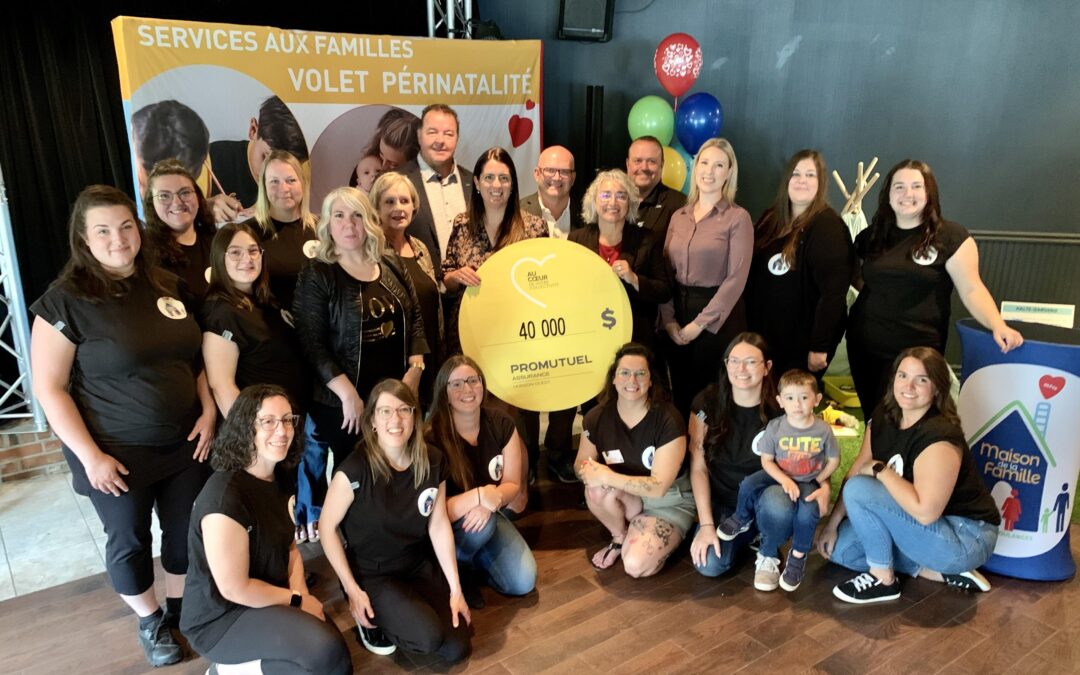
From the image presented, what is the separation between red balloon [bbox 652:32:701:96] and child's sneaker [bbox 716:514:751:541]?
3.26 metres

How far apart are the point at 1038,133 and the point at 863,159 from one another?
1.02 metres

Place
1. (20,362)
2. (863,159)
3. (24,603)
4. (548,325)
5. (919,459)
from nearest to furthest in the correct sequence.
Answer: (919,459) → (24,603) → (548,325) → (20,362) → (863,159)

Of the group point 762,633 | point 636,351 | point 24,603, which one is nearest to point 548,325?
point 636,351

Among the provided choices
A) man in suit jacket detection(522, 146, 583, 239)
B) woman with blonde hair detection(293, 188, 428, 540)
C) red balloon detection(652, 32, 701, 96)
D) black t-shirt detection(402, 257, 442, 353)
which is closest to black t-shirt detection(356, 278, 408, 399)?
woman with blonde hair detection(293, 188, 428, 540)

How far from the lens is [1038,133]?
464cm

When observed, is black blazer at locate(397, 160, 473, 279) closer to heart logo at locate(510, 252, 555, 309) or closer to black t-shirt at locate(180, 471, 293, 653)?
heart logo at locate(510, 252, 555, 309)

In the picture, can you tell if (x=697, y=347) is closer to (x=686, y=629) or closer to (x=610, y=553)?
(x=610, y=553)

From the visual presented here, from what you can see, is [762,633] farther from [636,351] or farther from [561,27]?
[561,27]

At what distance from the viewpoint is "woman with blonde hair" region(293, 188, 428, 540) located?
2.49m

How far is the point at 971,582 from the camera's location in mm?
2707

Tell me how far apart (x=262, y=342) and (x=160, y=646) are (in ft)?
3.31

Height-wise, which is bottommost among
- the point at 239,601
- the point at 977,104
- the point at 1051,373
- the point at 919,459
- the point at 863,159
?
the point at 239,601

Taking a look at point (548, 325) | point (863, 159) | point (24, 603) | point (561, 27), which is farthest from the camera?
point (561, 27)

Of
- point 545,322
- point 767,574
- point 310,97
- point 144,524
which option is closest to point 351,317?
point 545,322
